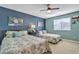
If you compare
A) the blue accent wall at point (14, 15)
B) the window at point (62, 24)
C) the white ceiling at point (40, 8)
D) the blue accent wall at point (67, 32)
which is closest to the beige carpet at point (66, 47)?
the blue accent wall at point (67, 32)

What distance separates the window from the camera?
166cm

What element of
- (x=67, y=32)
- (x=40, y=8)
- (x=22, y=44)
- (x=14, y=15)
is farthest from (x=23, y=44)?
(x=67, y=32)

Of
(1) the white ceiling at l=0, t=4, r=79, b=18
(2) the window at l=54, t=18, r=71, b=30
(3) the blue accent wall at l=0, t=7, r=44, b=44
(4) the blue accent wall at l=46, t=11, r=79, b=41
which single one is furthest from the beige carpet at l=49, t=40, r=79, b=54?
(1) the white ceiling at l=0, t=4, r=79, b=18

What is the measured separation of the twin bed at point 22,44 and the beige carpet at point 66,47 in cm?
12

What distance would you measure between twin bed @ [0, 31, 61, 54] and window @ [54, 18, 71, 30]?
0.40m

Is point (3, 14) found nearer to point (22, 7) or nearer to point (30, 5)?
point (22, 7)

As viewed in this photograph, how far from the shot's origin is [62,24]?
171 cm

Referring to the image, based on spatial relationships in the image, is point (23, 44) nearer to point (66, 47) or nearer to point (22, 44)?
point (22, 44)

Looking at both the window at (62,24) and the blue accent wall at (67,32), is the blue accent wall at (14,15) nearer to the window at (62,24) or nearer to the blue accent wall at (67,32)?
the blue accent wall at (67,32)

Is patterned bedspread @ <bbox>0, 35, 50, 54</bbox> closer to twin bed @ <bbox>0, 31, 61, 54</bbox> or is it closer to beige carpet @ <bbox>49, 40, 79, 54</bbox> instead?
twin bed @ <bbox>0, 31, 61, 54</bbox>

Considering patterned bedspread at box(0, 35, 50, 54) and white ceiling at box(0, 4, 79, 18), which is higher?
white ceiling at box(0, 4, 79, 18)

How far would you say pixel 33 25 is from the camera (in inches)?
68.9

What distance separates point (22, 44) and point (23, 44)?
0.06 ft

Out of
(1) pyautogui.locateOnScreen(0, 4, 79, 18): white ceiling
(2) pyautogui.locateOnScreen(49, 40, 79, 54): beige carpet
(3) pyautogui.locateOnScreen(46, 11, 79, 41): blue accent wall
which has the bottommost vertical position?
(2) pyautogui.locateOnScreen(49, 40, 79, 54): beige carpet
